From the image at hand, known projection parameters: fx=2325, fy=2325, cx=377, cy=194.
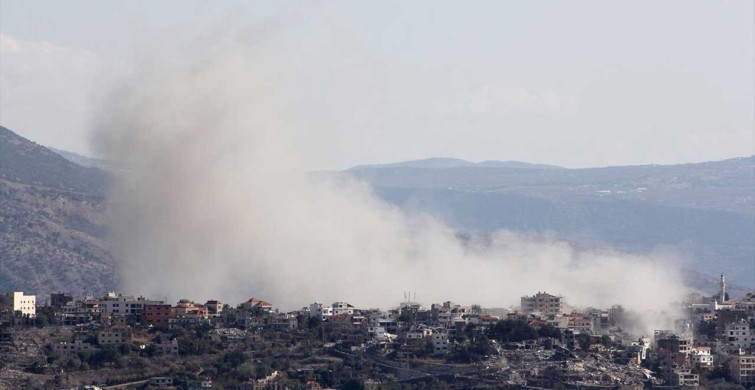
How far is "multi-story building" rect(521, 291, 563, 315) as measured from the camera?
86.6 meters

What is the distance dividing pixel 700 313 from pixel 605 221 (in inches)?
4420

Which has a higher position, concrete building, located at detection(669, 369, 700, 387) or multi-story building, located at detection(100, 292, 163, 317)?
multi-story building, located at detection(100, 292, 163, 317)

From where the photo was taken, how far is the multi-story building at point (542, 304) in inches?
3408

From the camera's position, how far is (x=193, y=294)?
94188mm

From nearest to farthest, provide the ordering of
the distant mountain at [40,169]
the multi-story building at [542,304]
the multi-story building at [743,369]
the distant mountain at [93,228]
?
1. the multi-story building at [743,369]
2. the multi-story building at [542,304]
3. the distant mountain at [93,228]
4. the distant mountain at [40,169]

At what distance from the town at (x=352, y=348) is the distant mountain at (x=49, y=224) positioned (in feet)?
101

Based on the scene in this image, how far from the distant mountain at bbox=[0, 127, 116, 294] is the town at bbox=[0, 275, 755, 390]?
101 feet

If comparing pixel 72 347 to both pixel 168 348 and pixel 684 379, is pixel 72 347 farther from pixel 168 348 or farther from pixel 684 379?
pixel 684 379

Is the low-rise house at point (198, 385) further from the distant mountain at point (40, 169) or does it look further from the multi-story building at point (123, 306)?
the distant mountain at point (40, 169)

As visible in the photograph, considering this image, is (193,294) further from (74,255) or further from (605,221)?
(605,221)

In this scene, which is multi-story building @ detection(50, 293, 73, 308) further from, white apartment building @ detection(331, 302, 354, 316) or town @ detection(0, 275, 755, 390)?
white apartment building @ detection(331, 302, 354, 316)

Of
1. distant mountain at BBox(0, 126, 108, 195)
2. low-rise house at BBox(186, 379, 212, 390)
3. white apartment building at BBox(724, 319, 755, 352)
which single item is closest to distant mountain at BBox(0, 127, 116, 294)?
distant mountain at BBox(0, 126, 108, 195)

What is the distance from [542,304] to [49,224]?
2035 inches

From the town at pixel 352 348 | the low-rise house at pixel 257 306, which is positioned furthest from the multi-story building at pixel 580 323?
the low-rise house at pixel 257 306
